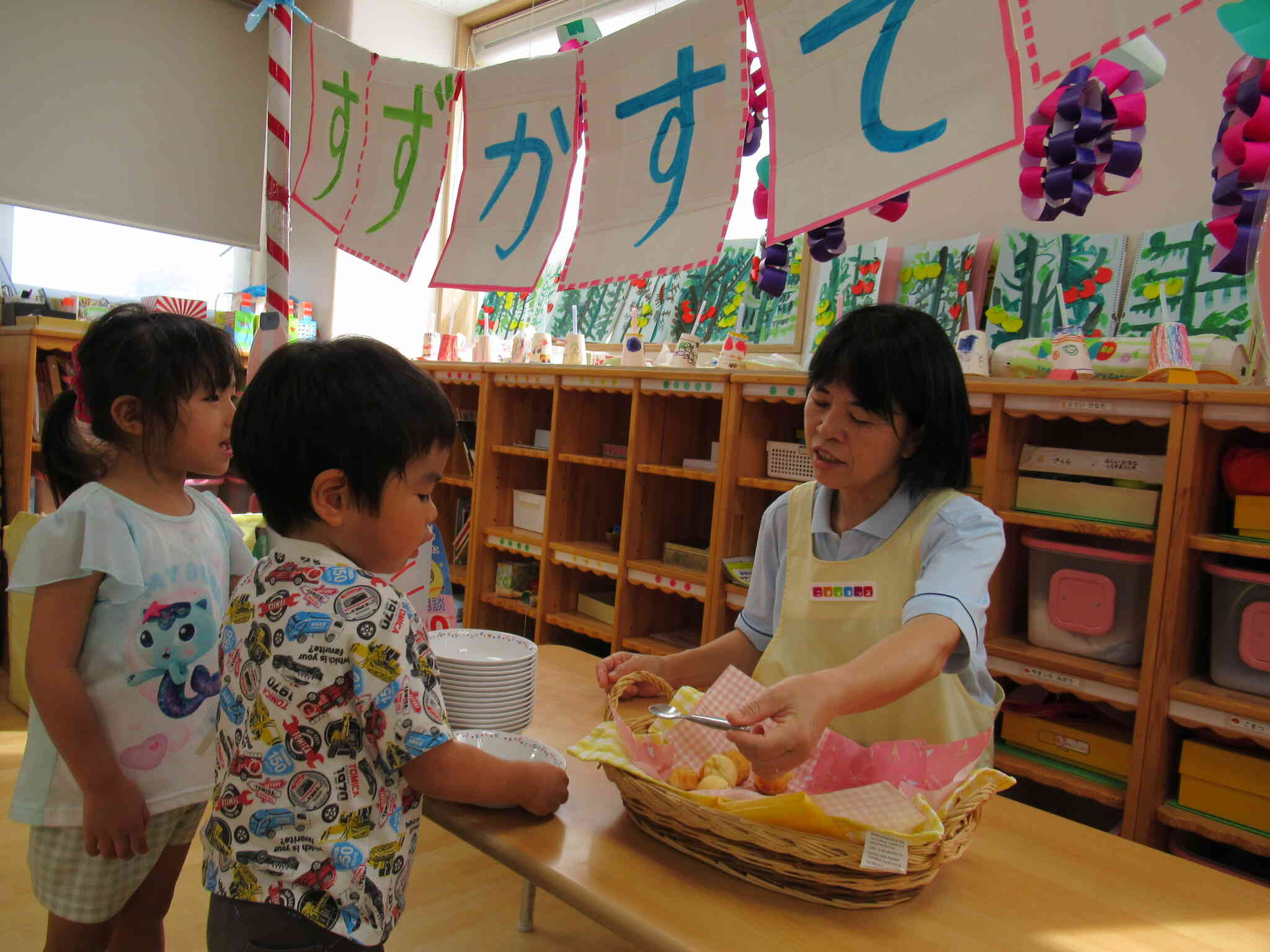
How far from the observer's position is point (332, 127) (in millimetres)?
2176

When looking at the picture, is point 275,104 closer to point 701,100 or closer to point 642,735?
point 701,100

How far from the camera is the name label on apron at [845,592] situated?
1346 millimetres

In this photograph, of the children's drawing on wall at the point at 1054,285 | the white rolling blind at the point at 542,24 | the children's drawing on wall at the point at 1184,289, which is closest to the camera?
the children's drawing on wall at the point at 1184,289

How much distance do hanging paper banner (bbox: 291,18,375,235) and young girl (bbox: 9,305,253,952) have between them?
85 centimetres

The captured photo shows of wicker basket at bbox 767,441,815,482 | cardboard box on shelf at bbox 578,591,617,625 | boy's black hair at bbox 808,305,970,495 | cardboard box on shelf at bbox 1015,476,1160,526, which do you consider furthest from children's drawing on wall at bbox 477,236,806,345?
boy's black hair at bbox 808,305,970,495

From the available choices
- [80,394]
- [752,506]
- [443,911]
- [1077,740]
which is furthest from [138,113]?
[1077,740]

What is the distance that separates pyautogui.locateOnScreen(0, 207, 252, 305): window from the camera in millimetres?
4289

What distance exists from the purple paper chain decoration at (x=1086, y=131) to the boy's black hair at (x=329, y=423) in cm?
118

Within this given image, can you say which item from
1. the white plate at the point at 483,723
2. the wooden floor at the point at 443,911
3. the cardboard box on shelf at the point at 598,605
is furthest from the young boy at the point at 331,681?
the cardboard box on shelf at the point at 598,605

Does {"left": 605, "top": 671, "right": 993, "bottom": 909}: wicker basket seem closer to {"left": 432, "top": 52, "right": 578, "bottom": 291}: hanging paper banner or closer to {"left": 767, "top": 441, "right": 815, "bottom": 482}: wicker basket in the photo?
{"left": 432, "top": 52, "right": 578, "bottom": 291}: hanging paper banner

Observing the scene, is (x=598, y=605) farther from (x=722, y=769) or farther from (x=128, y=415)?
(x=722, y=769)

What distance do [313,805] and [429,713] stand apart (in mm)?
133

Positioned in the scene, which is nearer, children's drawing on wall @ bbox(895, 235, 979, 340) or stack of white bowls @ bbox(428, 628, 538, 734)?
stack of white bowls @ bbox(428, 628, 538, 734)

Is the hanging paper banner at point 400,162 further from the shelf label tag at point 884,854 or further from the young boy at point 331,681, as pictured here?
the shelf label tag at point 884,854
